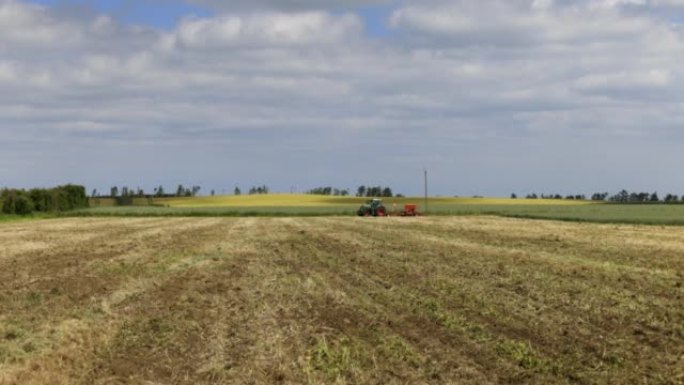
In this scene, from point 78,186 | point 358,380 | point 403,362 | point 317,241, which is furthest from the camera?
point 78,186

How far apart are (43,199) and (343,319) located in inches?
2984

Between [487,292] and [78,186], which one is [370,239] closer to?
[487,292]

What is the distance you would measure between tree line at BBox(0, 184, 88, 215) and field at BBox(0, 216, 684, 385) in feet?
185

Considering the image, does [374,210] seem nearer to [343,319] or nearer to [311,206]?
[311,206]

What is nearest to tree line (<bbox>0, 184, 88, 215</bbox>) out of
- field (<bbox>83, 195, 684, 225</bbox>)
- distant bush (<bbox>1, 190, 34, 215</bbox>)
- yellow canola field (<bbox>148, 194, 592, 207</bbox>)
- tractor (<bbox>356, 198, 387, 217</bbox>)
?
distant bush (<bbox>1, 190, 34, 215</bbox>)

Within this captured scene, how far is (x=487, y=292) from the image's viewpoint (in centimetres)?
1573

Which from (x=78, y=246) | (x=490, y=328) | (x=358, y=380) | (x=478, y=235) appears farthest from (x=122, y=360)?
(x=478, y=235)

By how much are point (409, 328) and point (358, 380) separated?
2.99 m

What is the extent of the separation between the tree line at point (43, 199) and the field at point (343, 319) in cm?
→ 5626

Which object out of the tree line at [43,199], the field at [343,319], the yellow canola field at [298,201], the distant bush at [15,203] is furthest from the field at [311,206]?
the field at [343,319]

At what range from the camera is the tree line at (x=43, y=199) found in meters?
75.9

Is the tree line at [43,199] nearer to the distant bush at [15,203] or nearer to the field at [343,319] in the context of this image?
the distant bush at [15,203]

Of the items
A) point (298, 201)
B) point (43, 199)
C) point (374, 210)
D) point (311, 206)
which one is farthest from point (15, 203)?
point (298, 201)

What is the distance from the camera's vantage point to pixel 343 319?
12.8 meters
